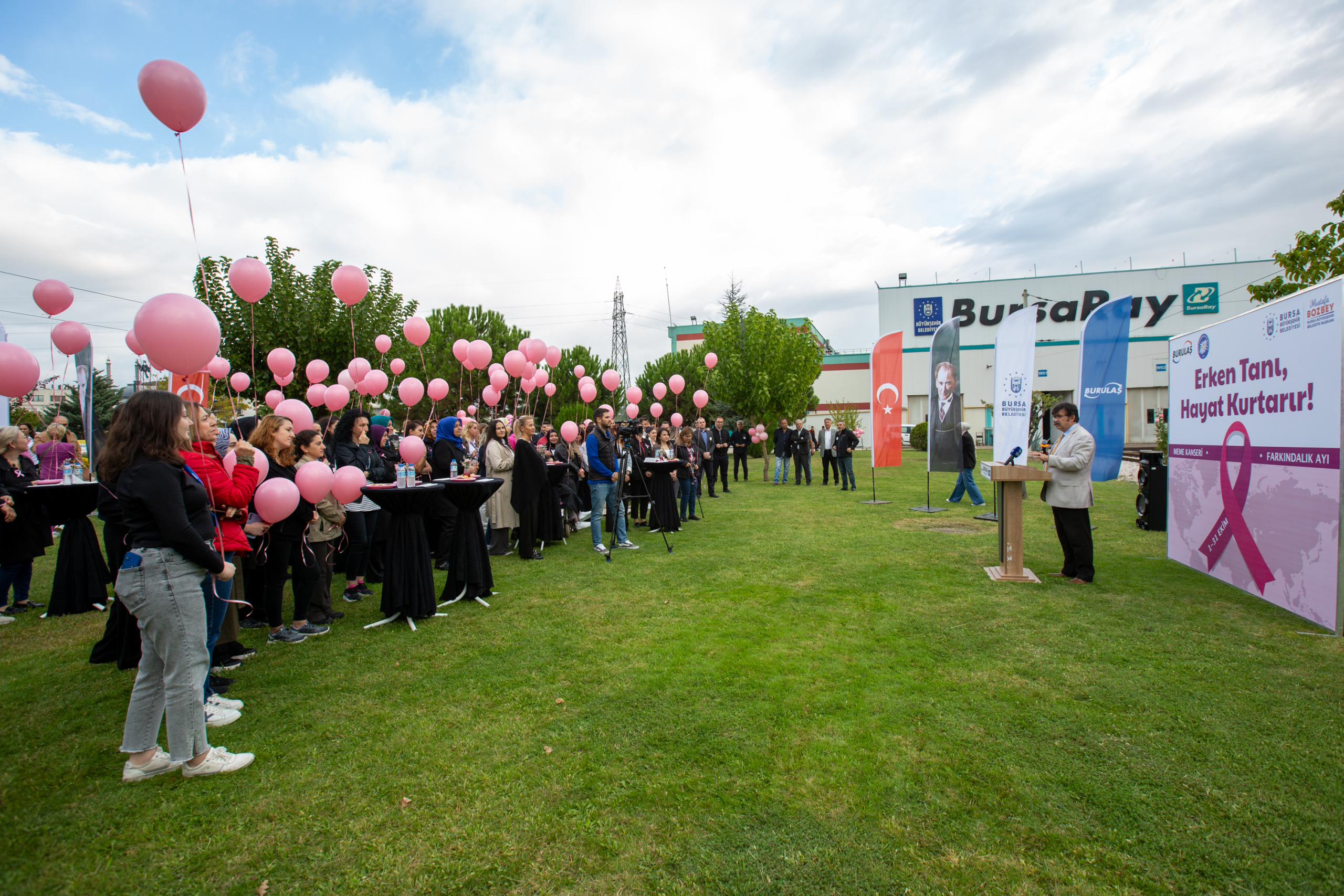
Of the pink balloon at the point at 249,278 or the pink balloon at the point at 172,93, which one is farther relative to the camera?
the pink balloon at the point at 249,278

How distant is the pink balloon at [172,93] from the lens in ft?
12.4

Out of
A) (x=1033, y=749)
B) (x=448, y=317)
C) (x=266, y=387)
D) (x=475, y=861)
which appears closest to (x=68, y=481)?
(x=475, y=861)

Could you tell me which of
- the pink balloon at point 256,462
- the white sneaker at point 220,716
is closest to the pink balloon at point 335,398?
the pink balloon at point 256,462

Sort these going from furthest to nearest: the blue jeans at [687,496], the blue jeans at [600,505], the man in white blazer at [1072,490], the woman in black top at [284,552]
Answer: the blue jeans at [687,496], the blue jeans at [600,505], the man in white blazer at [1072,490], the woman in black top at [284,552]

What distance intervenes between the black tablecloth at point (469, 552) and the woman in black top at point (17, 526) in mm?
3656

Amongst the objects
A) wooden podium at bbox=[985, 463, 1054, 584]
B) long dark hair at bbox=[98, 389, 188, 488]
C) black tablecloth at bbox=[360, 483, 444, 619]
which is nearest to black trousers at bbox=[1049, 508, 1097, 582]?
wooden podium at bbox=[985, 463, 1054, 584]

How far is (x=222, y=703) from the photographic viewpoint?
355 centimetres

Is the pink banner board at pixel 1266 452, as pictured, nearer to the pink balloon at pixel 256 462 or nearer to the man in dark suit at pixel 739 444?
the pink balloon at pixel 256 462

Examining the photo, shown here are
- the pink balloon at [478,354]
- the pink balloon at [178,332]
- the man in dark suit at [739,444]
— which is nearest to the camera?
the pink balloon at [178,332]

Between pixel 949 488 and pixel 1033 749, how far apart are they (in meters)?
12.9

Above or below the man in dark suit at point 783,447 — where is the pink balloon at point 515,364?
above

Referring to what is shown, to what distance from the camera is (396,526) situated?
5.11 meters

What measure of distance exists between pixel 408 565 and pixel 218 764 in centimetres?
229

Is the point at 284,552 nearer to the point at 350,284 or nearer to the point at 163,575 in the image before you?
the point at 163,575
